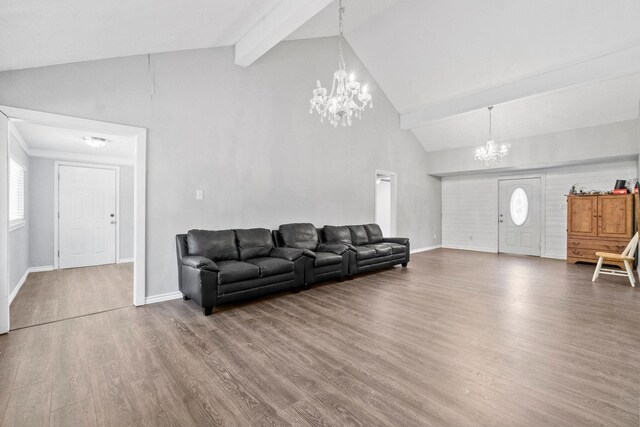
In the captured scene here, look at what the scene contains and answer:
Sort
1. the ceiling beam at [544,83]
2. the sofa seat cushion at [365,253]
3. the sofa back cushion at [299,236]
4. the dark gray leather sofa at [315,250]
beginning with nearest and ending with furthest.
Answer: the dark gray leather sofa at [315,250] → the ceiling beam at [544,83] → the sofa back cushion at [299,236] → the sofa seat cushion at [365,253]

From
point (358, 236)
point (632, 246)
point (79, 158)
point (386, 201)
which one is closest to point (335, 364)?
point (358, 236)

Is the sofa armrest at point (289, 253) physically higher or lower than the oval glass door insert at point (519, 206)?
lower

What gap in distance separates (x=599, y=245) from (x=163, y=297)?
8365 mm

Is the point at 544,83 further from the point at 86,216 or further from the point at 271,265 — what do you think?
the point at 86,216

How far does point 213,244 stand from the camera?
12.7ft

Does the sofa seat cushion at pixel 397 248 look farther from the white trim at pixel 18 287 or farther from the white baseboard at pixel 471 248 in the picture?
the white trim at pixel 18 287

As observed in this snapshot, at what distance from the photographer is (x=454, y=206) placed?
9.17m

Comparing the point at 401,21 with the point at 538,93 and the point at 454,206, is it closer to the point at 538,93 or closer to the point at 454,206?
the point at 538,93

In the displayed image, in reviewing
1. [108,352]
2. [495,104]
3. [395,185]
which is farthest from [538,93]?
[108,352]

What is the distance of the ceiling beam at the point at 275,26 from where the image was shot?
10.7ft

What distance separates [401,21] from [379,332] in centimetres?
561

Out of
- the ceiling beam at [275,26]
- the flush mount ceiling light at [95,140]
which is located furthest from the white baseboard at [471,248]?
the flush mount ceiling light at [95,140]

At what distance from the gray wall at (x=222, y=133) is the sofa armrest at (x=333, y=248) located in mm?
725

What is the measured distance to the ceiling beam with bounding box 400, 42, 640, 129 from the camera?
449 cm
